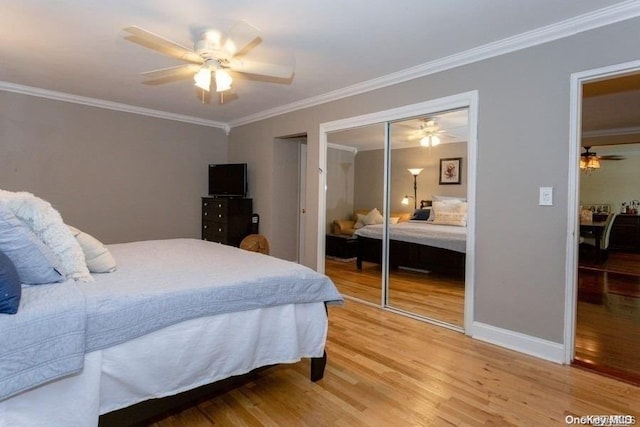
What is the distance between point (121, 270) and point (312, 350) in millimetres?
1194

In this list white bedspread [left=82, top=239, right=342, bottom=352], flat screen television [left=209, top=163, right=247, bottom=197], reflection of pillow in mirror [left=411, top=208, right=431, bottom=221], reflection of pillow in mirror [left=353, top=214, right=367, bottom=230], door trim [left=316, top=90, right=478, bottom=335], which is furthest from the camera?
flat screen television [left=209, top=163, right=247, bottom=197]

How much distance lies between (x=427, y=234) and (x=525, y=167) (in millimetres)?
1211

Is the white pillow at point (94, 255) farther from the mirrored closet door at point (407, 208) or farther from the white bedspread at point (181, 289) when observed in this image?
the mirrored closet door at point (407, 208)

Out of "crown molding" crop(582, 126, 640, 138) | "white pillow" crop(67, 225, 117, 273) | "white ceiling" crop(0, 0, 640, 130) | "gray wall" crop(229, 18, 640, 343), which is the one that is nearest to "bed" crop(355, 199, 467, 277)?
"gray wall" crop(229, 18, 640, 343)

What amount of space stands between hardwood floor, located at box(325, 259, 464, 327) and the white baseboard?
260 millimetres

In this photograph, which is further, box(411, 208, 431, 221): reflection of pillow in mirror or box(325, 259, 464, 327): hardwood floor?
box(411, 208, 431, 221): reflection of pillow in mirror

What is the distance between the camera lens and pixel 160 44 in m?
2.16

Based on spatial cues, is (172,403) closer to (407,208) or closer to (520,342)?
(520,342)

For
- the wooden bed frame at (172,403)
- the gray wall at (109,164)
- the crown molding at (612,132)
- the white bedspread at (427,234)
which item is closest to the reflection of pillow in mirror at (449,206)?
the white bedspread at (427,234)

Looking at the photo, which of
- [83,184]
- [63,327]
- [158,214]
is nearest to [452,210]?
[63,327]

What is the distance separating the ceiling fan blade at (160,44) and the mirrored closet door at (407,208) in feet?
6.14

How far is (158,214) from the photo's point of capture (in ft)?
16.6

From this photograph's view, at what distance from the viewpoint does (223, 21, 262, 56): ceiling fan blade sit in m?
2.15

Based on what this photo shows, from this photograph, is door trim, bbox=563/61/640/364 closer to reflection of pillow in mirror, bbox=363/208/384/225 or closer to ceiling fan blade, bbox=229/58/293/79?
reflection of pillow in mirror, bbox=363/208/384/225
